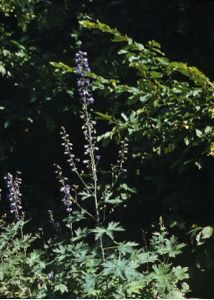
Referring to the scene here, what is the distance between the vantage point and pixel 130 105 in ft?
15.8

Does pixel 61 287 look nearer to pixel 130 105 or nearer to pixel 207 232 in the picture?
pixel 207 232

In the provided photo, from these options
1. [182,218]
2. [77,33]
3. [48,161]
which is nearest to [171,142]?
[182,218]

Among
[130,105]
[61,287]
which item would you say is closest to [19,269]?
[61,287]

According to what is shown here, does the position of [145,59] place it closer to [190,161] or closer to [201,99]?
[201,99]

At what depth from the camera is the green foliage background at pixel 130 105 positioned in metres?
4.13

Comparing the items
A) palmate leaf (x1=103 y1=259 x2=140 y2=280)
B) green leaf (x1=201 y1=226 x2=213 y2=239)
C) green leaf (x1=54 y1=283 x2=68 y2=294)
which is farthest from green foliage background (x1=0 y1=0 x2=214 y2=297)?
green leaf (x1=54 y1=283 x2=68 y2=294)

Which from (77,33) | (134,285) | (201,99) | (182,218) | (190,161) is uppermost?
(77,33)

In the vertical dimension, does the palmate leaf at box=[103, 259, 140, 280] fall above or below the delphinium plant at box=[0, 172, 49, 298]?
below

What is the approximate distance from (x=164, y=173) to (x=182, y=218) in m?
0.43

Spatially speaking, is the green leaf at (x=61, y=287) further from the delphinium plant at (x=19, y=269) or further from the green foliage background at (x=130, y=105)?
the green foliage background at (x=130, y=105)

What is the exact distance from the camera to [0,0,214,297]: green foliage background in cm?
413

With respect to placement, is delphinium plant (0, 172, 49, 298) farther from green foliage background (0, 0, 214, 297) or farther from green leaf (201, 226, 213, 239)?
green leaf (201, 226, 213, 239)

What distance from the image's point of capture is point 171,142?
13.7ft

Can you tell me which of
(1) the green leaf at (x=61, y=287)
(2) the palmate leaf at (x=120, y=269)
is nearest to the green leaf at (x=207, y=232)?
(2) the palmate leaf at (x=120, y=269)
